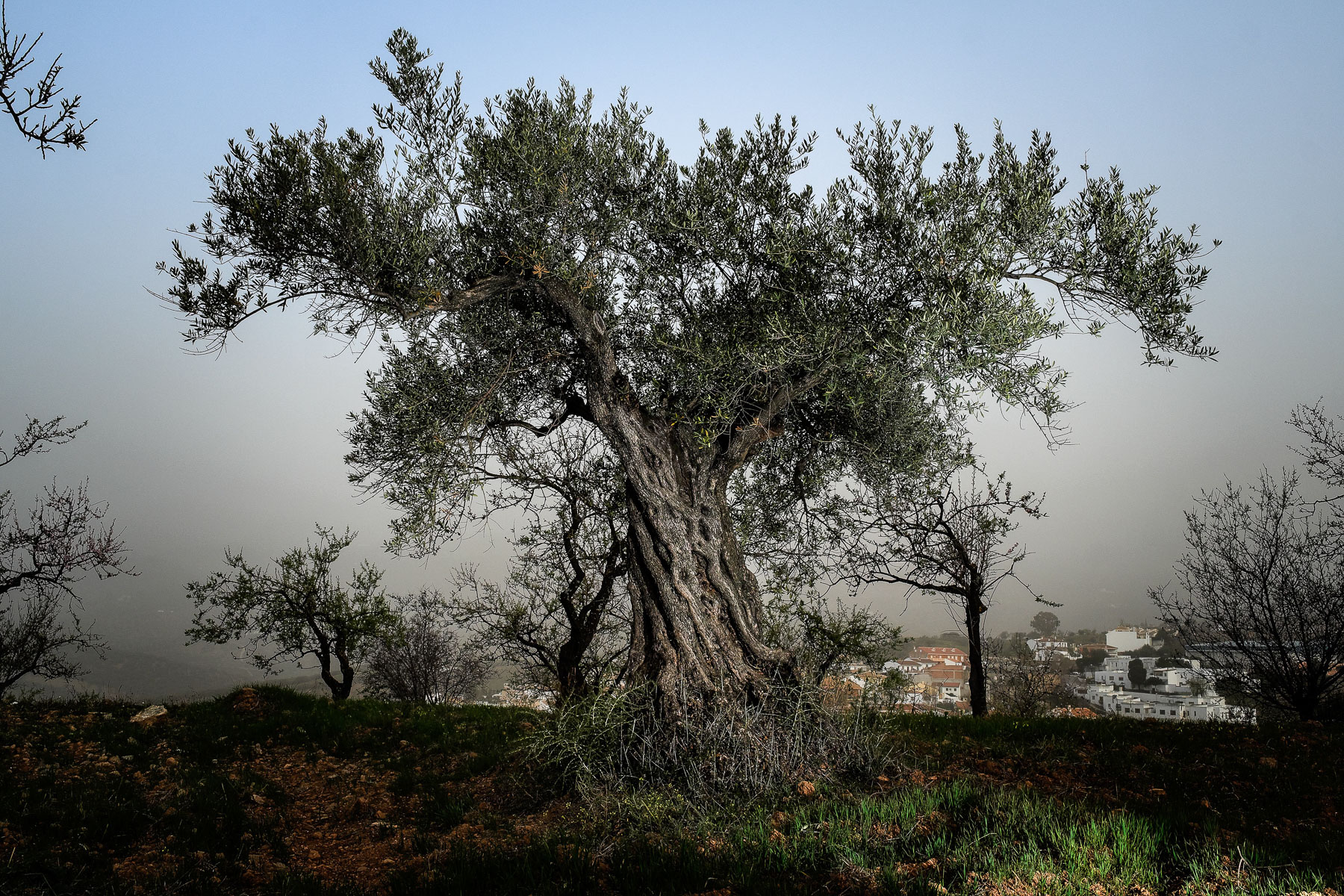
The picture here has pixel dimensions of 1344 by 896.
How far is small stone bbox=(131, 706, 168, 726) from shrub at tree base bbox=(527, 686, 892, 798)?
752cm

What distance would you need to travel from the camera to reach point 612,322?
35.8 ft

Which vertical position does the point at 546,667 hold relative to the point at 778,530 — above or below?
below

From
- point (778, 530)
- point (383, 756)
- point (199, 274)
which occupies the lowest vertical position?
point (383, 756)

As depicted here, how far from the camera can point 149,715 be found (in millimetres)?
11727

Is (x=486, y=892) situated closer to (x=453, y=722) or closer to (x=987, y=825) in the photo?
(x=987, y=825)

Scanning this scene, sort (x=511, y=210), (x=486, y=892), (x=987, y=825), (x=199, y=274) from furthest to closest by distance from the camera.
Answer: (x=511, y=210)
(x=199, y=274)
(x=987, y=825)
(x=486, y=892)

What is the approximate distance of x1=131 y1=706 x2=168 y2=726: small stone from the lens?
453 inches

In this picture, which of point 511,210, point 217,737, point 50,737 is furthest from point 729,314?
point 50,737

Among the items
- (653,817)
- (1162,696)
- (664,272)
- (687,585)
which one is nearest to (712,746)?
(653,817)

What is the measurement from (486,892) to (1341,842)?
6.78 meters

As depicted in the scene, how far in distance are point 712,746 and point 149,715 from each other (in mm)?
10099

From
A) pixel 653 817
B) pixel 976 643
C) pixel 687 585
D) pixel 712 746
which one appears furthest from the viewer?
pixel 976 643

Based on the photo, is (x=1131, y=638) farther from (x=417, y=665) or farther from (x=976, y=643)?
(x=417, y=665)

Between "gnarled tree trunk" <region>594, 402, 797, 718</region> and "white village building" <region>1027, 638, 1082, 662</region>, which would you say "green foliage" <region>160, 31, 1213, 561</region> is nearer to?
"gnarled tree trunk" <region>594, 402, 797, 718</region>
